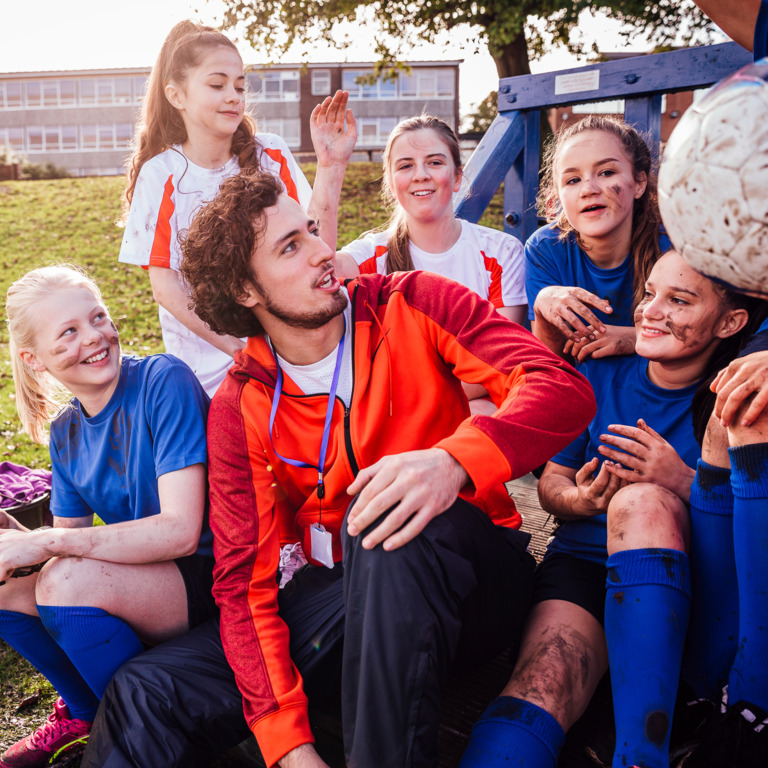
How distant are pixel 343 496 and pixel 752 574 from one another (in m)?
0.97

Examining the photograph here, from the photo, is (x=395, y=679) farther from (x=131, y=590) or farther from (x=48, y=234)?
(x=48, y=234)

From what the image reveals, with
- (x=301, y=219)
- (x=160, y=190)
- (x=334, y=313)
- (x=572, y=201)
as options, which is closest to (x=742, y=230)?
(x=334, y=313)

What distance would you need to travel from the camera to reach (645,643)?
1.43m

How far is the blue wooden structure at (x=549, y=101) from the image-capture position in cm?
318

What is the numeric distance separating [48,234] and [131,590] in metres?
12.3

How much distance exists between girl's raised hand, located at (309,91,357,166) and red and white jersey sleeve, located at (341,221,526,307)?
38 cm

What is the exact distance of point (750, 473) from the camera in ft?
4.56

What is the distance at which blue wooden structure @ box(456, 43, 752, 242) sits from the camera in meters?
3.18

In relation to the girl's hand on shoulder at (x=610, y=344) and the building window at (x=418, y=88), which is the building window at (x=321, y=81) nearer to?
the building window at (x=418, y=88)

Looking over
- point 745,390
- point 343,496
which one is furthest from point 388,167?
point 745,390

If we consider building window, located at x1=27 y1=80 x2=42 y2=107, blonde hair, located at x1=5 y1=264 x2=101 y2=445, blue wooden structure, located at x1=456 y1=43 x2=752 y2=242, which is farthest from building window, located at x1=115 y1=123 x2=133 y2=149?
blonde hair, located at x1=5 y1=264 x2=101 y2=445

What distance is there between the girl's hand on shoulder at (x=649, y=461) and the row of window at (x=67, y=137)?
133 ft

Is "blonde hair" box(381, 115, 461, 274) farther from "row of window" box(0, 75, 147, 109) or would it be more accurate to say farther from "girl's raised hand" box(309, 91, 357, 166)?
"row of window" box(0, 75, 147, 109)

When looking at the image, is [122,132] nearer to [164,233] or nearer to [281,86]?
[281,86]
